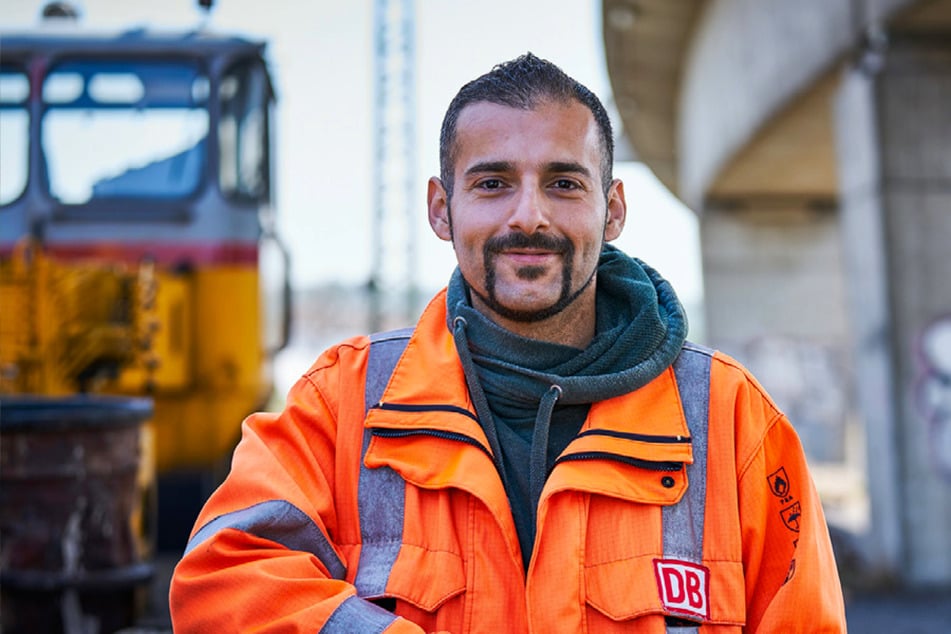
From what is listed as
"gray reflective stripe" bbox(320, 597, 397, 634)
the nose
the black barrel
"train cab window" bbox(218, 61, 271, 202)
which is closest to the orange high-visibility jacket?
"gray reflective stripe" bbox(320, 597, 397, 634)

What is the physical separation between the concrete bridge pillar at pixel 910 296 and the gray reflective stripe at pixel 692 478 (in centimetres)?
606

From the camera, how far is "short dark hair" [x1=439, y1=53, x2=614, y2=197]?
6.52 ft

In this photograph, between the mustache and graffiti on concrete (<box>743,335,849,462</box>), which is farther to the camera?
graffiti on concrete (<box>743,335,849,462</box>)

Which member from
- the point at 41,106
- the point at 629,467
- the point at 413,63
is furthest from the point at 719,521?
the point at 413,63

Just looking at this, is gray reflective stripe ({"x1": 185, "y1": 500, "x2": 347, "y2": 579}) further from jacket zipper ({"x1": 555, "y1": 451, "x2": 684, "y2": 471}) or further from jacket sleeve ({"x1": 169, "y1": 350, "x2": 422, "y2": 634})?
jacket zipper ({"x1": 555, "y1": 451, "x2": 684, "y2": 471})

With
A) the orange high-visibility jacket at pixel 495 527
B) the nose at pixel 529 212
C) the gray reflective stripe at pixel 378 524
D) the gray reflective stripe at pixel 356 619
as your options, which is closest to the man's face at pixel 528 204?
the nose at pixel 529 212

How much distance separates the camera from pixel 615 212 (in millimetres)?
2213

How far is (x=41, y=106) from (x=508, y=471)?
20.2 ft

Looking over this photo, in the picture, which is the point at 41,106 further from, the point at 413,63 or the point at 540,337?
the point at 413,63

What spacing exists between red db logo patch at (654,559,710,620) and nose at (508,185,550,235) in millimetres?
684

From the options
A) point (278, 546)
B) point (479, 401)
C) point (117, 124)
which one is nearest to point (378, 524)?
point (278, 546)

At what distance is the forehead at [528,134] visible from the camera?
6.41ft

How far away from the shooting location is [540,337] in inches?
81.0

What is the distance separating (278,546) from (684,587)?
75cm
